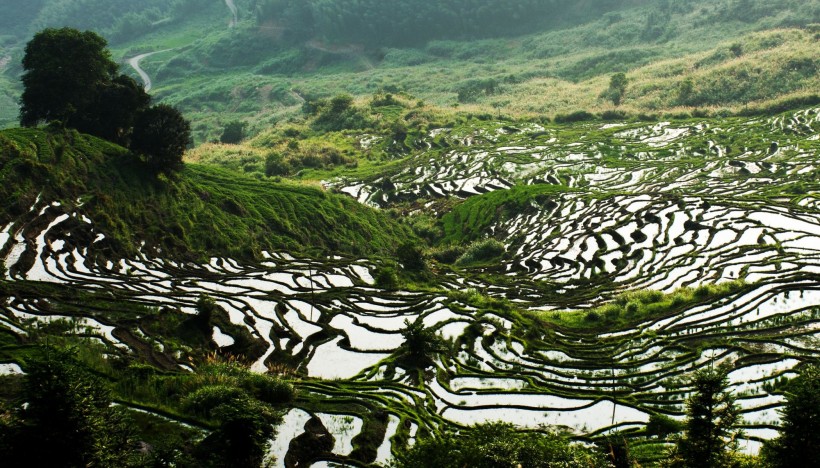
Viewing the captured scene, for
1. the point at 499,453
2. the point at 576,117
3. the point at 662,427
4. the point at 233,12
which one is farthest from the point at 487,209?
the point at 233,12

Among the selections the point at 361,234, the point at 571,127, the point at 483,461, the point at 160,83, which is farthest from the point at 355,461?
the point at 160,83

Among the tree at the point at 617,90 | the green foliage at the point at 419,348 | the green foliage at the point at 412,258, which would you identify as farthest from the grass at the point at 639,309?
the tree at the point at 617,90

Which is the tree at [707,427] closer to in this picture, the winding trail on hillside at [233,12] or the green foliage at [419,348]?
the green foliage at [419,348]

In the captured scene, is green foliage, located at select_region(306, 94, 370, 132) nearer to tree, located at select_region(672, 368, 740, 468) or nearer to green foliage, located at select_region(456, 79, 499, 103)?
green foliage, located at select_region(456, 79, 499, 103)

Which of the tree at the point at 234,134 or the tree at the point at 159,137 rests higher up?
the tree at the point at 234,134

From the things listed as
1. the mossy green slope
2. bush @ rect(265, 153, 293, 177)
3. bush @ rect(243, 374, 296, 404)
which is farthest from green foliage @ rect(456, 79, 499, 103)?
bush @ rect(243, 374, 296, 404)

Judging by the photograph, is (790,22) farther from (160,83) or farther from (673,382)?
(160,83)
